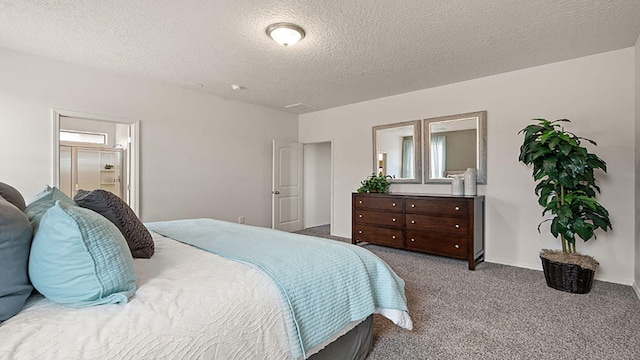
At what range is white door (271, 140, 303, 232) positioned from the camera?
553cm

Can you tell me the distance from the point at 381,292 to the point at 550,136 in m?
2.35

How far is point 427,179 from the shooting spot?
435cm

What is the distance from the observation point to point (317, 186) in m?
6.54

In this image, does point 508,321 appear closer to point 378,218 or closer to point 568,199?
point 568,199

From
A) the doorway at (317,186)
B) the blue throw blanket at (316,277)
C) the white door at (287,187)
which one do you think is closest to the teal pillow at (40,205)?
the blue throw blanket at (316,277)

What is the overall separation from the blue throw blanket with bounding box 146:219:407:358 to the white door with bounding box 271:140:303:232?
349cm

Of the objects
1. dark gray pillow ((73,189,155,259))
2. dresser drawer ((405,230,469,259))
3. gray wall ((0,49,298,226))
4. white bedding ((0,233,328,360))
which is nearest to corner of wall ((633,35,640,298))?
dresser drawer ((405,230,469,259))

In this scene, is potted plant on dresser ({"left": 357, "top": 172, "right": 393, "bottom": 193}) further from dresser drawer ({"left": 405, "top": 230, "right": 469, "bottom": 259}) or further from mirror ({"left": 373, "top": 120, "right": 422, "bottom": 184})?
dresser drawer ({"left": 405, "top": 230, "right": 469, "bottom": 259})

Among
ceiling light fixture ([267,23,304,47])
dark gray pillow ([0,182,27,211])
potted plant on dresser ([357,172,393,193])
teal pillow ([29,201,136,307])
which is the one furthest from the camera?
potted plant on dresser ([357,172,393,193])

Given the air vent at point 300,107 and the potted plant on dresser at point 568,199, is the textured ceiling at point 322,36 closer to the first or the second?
the potted plant on dresser at point 568,199

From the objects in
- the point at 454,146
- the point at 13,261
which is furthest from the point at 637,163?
the point at 13,261

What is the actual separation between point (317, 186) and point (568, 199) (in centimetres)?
446

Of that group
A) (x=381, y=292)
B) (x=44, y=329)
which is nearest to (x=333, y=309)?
(x=381, y=292)

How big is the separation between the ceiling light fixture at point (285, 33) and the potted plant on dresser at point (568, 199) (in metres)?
2.44
